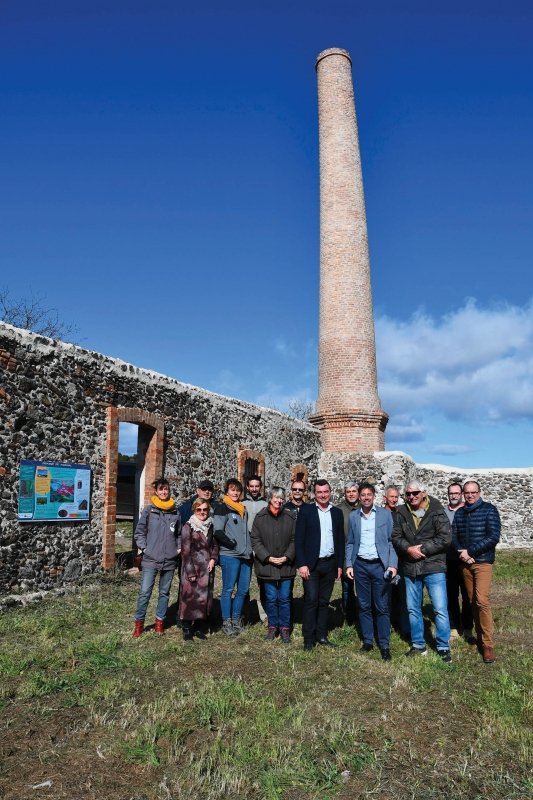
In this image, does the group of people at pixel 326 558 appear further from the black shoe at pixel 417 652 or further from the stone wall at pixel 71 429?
the stone wall at pixel 71 429

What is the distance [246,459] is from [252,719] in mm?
9261

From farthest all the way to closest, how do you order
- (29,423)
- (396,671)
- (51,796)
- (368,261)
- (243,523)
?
(368,261)
(29,423)
(243,523)
(396,671)
(51,796)

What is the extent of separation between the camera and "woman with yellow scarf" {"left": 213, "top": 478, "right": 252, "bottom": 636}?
252 inches

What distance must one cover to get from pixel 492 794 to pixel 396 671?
198cm

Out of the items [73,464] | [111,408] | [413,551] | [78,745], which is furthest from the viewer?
[111,408]

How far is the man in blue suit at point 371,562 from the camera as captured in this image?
226 inches

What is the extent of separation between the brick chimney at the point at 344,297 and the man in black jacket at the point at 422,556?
10.9 m

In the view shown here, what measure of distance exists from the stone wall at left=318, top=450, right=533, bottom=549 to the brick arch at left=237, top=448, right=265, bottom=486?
3171 millimetres

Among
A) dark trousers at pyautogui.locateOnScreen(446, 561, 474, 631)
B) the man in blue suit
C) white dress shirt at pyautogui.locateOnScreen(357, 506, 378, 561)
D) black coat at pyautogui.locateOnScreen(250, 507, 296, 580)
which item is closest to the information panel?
black coat at pyautogui.locateOnScreen(250, 507, 296, 580)

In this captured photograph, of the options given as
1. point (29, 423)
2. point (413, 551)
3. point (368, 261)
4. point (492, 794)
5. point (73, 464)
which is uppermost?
point (368, 261)

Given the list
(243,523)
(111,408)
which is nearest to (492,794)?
(243,523)

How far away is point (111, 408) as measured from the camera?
940 centimetres

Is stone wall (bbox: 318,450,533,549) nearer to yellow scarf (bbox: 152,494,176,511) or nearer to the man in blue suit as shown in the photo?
the man in blue suit

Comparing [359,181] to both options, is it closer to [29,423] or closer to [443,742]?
[29,423]
